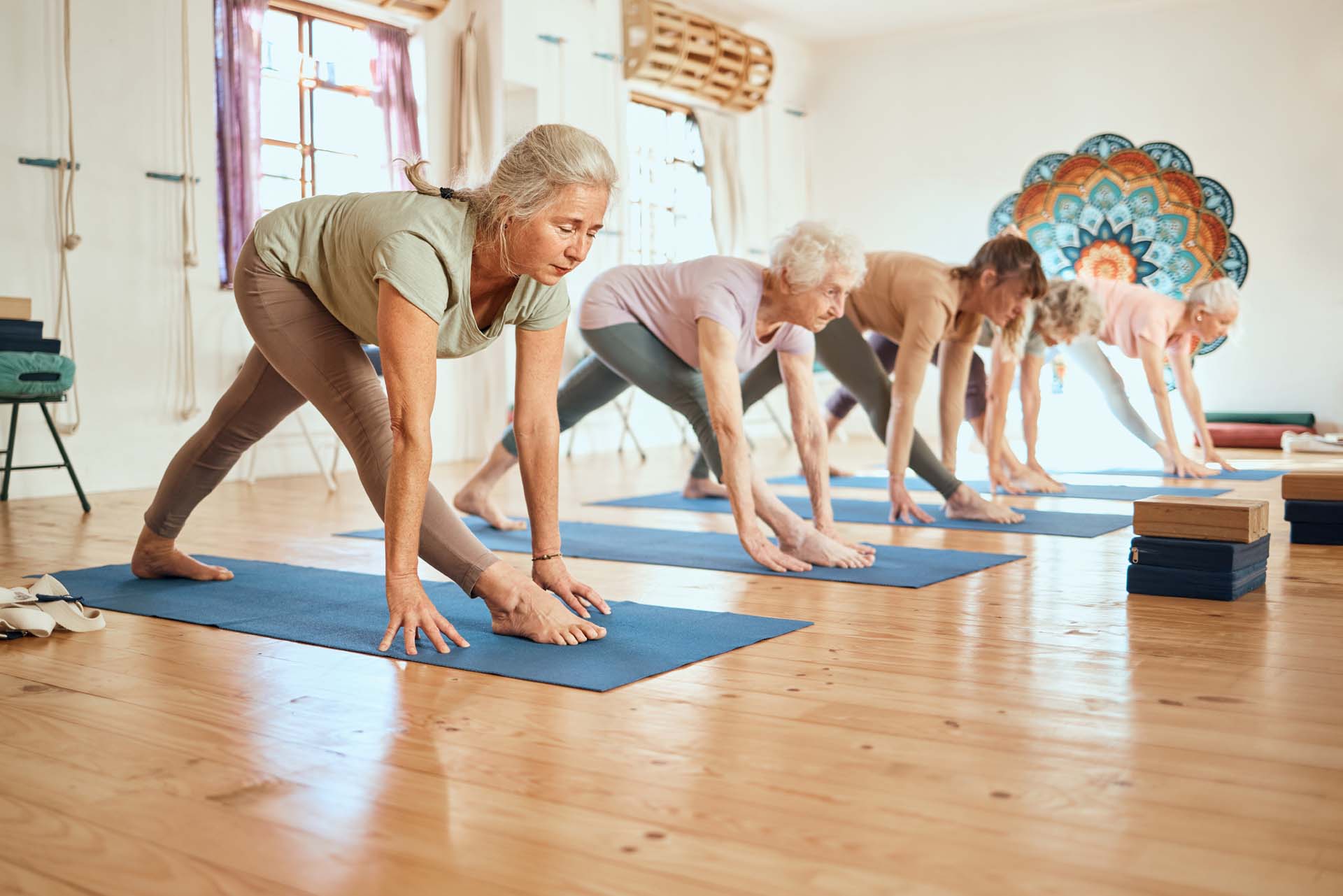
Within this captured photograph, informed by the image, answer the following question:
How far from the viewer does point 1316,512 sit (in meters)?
3.38

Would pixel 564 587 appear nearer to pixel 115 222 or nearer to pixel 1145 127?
pixel 115 222

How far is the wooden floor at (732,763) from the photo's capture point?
1.16 metres

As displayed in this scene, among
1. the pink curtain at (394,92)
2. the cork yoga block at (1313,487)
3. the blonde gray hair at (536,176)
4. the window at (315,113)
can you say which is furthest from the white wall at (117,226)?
A: the cork yoga block at (1313,487)

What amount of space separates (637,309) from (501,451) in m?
0.73

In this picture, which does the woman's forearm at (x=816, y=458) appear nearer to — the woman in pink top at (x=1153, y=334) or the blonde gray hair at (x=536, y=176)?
the blonde gray hair at (x=536, y=176)

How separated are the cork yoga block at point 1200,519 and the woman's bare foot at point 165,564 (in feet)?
7.05

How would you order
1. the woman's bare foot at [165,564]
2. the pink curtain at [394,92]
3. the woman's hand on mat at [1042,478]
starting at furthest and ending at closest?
the pink curtain at [394,92] → the woman's hand on mat at [1042,478] → the woman's bare foot at [165,564]

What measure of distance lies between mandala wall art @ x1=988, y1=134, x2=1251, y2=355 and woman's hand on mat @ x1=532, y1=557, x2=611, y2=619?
7.12 m

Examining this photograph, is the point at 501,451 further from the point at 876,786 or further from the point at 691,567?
the point at 876,786

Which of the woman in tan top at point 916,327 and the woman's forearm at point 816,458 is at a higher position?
the woman in tan top at point 916,327

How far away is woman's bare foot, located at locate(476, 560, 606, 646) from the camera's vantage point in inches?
85.1

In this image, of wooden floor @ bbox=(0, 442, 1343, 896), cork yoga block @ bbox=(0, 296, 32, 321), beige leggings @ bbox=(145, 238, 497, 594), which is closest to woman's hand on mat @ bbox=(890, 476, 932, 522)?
wooden floor @ bbox=(0, 442, 1343, 896)

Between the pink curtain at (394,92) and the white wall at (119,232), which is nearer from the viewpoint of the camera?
the white wall at (119,232)

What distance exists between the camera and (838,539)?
3.21 metres
